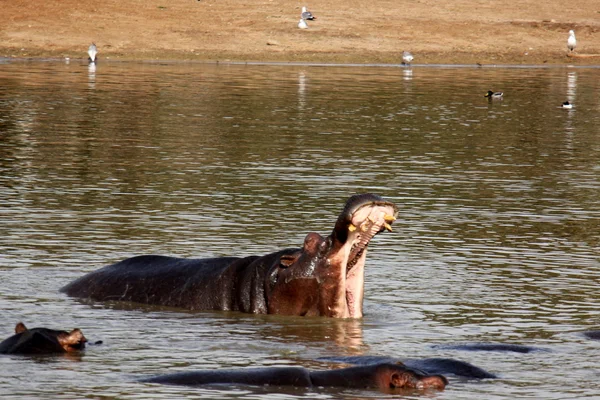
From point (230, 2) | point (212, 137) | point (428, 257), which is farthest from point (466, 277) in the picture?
point (230, 2)

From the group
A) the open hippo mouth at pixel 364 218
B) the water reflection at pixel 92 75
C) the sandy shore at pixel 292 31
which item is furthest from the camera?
the sandy shore at pixel 292 31

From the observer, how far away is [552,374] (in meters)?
6.79

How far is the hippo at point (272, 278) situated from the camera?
297 inches

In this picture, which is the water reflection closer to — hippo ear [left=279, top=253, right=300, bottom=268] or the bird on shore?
the bird on shore

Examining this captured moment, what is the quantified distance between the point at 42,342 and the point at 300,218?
17.3 ft

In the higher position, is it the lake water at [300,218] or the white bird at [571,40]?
the white bird at [571,40]

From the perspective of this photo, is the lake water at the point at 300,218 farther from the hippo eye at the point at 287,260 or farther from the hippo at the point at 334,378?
the hippo eye at the point at 287,260

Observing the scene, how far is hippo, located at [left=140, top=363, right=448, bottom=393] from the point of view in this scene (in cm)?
624

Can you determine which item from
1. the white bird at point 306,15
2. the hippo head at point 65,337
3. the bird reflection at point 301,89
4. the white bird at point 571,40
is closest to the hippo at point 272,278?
the hippo head at point 65,337

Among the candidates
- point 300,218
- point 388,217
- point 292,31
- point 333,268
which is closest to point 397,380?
point 388,217

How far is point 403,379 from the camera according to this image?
20.4 ft

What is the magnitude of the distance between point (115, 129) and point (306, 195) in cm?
695

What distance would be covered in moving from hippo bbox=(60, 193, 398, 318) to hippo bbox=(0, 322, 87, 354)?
1.40 meters

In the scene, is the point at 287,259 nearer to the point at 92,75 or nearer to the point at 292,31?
the point at 92,75
